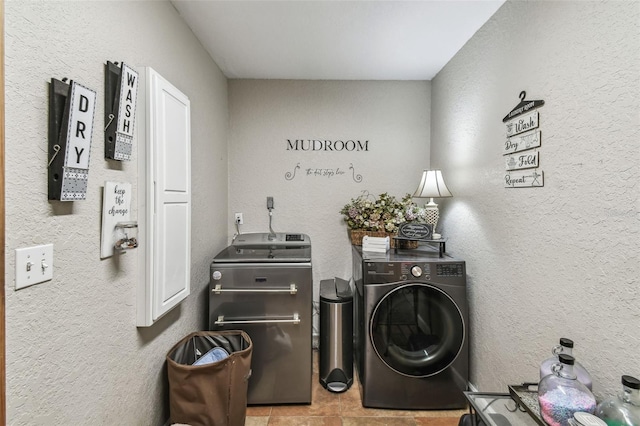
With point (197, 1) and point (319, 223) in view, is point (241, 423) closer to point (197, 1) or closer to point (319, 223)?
point (319, 223)

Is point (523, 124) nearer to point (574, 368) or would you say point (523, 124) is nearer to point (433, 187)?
point (433, 187)

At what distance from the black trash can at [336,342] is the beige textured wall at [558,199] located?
2.80 feet

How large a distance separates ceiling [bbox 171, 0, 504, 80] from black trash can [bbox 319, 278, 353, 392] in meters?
1.86

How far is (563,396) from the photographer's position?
39.2 inches

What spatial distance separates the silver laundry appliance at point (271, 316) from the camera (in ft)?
6.48

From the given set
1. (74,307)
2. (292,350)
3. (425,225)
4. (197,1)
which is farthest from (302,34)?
(292,350)

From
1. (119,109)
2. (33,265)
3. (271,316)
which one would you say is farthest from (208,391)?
(119,109)

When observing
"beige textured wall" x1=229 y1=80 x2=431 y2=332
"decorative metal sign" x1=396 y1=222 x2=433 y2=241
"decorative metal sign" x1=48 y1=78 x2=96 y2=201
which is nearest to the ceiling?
"beige textured wall" x1=229 y1=80 x2=431 y2=332

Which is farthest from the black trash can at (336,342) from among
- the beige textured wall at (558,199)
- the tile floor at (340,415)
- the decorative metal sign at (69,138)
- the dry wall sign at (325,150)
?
the decorative metal sign at (69,138)

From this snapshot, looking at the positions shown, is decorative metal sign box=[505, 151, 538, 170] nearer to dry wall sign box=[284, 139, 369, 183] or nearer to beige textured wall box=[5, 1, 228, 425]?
dry wall sign box=[284, 139, 369, 183]

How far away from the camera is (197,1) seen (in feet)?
5.56

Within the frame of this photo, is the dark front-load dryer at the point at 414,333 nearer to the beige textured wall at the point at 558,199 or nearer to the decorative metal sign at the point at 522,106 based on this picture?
the beige textured wall at the point at 558,199

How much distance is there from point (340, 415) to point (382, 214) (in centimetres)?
150

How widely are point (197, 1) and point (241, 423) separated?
2.40 m
